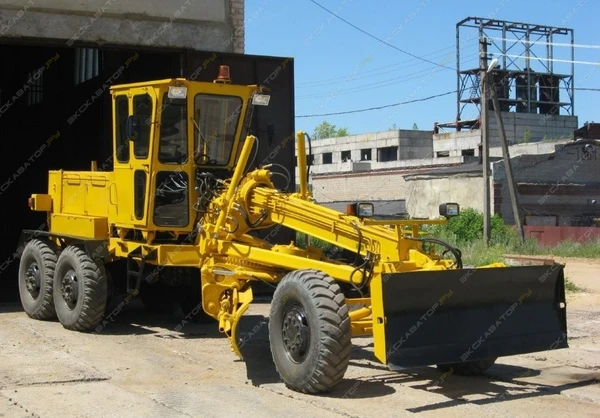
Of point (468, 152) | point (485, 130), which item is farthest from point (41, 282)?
point (468, 152)

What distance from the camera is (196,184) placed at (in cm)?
1059

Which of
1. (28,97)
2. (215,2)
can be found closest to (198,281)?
(215,2)

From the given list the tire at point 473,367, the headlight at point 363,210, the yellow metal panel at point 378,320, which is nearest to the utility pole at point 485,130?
the tire at point 473,367

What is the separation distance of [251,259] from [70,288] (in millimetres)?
3395

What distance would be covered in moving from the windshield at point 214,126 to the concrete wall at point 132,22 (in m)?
4.91

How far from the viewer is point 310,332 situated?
774 centimetres

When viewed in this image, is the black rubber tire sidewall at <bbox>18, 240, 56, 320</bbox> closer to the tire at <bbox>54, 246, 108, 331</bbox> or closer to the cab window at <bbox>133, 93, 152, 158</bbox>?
the tire at <bbox>54, 246, 108, 331</bbox>

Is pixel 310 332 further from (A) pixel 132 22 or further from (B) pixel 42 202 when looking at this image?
(A) pixel 132 22

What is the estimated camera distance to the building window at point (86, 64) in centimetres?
1966

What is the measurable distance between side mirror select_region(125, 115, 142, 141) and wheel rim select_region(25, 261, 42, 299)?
3070 mm

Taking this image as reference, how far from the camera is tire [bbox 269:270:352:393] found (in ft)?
24.7

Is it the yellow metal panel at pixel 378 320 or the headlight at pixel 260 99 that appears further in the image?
the headlight at pixel 260 99

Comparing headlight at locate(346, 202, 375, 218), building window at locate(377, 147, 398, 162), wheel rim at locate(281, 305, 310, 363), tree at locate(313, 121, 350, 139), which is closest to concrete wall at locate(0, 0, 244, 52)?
headlight at locate(346, 202, 375, 218)

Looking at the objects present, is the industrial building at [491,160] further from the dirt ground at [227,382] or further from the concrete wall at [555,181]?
the dirt ground at [227,382]
